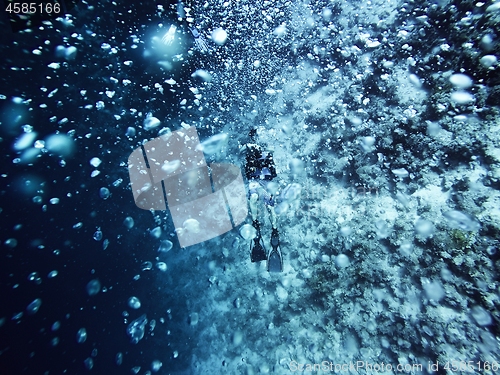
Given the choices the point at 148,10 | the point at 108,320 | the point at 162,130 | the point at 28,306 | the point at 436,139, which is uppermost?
the point at 148,10

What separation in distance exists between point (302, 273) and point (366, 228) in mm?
883

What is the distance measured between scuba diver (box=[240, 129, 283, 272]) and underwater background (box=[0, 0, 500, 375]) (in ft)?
0.36

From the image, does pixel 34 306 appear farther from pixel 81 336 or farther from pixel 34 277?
pixel 81 336

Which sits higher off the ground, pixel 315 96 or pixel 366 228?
pixel 315 96

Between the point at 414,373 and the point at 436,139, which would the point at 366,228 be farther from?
the point at 414,373

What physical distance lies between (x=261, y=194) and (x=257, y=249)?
723mm

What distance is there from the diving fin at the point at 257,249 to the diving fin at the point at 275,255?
97mm

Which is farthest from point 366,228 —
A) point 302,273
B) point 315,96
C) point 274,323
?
point 315,96

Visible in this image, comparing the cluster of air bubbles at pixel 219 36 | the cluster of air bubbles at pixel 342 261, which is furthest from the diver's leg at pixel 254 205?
the cluster of air bubbles at pixel 219 36

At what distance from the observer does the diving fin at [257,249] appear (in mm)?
2961

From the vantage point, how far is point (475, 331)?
1.87 meters

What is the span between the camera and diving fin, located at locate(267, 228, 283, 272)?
2.86 m

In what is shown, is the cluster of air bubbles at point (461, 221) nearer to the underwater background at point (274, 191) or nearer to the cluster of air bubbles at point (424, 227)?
the underwater background at point (274, 191)

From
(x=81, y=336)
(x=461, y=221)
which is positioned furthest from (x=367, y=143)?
(x=81, y=336)
